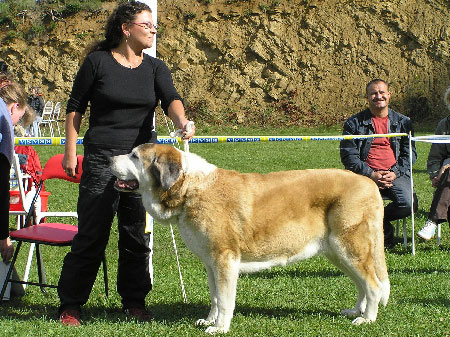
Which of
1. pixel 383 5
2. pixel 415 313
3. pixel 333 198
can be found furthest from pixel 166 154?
pixel 383 5

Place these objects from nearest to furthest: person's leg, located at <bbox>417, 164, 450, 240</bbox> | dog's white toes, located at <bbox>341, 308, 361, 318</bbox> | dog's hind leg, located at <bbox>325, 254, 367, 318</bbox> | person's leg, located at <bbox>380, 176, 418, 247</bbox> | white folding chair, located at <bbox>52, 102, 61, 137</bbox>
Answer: dog's hind leg, located at <bbox>325, 254, 367, 318</bbox> → dog's white toes, located at <bbox>341, 308, 361, 318</bbox> → person's leg, located at <bbox>417, 164, 450, 240</bbox> → person's leg, located at <bbox>380, 176, 418, 247</bbox> → white folding chair, located at <bbox>52, 102, 61, 137</bbox>

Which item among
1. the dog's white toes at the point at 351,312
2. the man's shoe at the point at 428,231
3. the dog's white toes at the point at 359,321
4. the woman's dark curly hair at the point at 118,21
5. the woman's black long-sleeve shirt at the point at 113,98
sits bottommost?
the dog's white toes at the point at 351,312

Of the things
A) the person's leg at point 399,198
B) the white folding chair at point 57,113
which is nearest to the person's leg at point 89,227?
the person's leg at point 399,198

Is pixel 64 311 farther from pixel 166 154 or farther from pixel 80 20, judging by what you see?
pixel 80 20

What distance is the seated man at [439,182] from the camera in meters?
7.70

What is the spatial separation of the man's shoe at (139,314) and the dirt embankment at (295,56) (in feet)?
92.5

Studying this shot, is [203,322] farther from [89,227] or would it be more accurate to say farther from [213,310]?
[89,227]

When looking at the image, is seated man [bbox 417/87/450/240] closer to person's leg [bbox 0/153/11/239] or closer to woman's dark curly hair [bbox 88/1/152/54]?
woman's dark curly hair [bbox 88/1/152/54]

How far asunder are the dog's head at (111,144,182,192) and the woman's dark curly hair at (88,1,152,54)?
3.08 feet

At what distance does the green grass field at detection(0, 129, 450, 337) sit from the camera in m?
4.89

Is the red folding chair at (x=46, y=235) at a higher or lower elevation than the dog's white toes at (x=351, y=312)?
higher

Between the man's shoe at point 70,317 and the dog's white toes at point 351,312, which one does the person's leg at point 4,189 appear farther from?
the dog's white toes at point 351,312

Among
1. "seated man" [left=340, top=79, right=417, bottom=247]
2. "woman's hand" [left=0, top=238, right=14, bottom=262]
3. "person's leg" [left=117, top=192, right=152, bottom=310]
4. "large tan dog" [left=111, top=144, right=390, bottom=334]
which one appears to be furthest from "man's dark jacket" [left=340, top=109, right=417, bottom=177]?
"woman's hand" [left=0, top=238, right=14, bottom=262]

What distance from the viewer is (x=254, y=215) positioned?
478 centimetres
